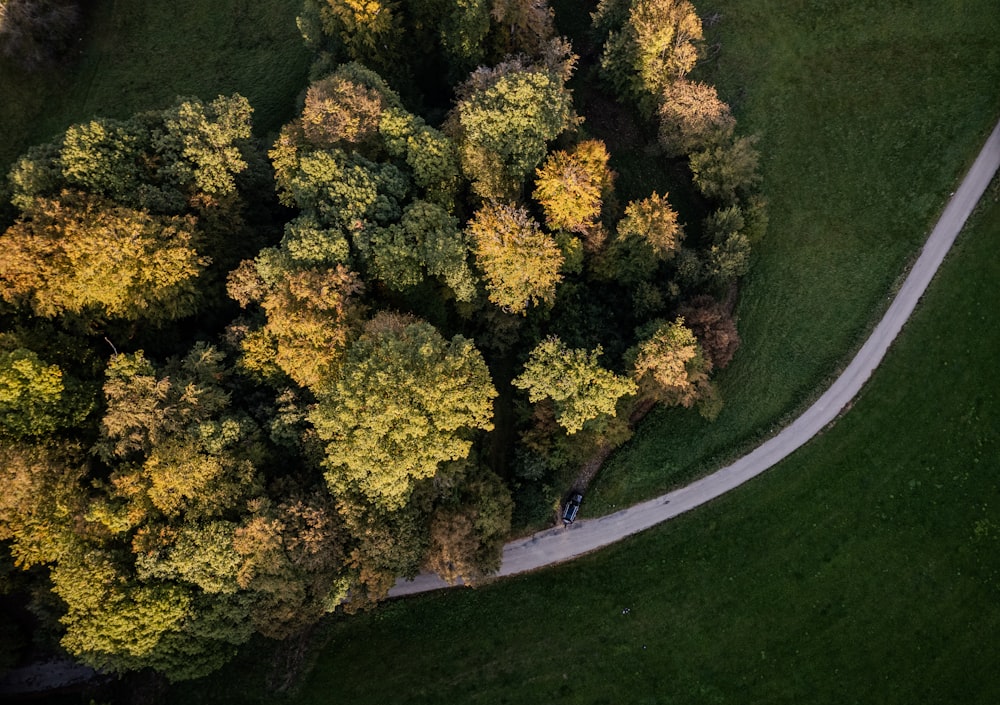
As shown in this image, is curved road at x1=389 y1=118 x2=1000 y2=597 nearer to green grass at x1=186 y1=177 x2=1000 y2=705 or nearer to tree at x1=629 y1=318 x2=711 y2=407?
green grass at x1=186 y1=177 x2=1000 y2=705

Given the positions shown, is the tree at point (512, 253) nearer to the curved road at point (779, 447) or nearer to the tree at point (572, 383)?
the tree at point (572, 383)

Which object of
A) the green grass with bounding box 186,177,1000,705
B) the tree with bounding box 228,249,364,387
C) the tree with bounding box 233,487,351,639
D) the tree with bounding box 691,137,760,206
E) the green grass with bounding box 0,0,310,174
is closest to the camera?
the tree with bounding box 233,487,351,639

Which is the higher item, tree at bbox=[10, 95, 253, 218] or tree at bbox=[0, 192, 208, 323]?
tree at bbox=[10, 95, 253, 218]

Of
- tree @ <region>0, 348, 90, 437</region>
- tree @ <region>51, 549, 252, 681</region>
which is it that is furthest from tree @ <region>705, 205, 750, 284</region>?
tree @ <region>0, 348, 90, 437</region>

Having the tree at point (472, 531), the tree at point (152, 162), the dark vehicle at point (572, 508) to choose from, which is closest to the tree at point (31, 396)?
the tree at point (152, 162)

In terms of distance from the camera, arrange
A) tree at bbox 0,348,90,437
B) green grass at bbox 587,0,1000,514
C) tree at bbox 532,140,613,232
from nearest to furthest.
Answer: tree at bbox 0,348,90,437
tree at bbox 532,140,613,232
green grass at bbox 587,0,1000,514

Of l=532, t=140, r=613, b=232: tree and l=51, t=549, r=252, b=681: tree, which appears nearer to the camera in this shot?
l=51, t=549, r=252, b=681: tree
